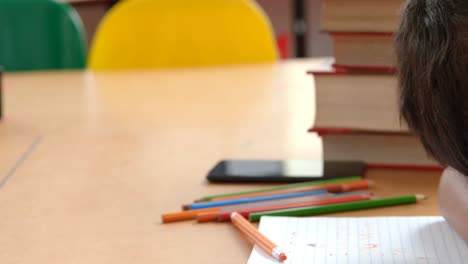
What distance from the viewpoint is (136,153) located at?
0.94 m

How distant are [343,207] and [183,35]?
1.11 metres

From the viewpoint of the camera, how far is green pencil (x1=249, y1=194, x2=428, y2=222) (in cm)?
67

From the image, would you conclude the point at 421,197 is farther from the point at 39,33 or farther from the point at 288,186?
the point at 39,33

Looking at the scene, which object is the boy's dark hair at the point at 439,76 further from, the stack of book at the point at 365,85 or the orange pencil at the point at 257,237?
the stack of book at the point at 365,85

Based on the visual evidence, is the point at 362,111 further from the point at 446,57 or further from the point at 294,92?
the point at 294,92

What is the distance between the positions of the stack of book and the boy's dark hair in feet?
0.88

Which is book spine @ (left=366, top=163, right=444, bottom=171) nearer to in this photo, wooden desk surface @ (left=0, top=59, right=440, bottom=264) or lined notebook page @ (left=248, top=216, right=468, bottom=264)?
wooden desk surface @ (left=0, top=59, right=440, bottom=264)

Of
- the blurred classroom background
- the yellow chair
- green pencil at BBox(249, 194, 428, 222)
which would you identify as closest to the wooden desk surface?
green pencil at BBox(249, 194, 428, 222)

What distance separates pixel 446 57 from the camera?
0.51m

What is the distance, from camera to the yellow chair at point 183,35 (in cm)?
173

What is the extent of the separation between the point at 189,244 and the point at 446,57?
25cm

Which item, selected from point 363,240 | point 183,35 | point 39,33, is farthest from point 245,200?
point 39,33

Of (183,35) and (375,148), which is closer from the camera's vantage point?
(375,148)

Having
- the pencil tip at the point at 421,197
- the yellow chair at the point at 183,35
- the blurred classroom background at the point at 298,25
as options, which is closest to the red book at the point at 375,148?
the pencil tip at the point at 421,197
